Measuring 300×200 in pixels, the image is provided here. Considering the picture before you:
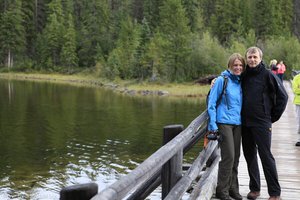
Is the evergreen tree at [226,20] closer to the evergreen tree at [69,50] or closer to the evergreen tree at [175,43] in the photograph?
the evergreen tree at [175,43]

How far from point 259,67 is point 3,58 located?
81.3 meters

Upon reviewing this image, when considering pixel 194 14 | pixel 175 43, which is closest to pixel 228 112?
pixel 175 43

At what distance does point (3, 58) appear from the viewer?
82.1 m

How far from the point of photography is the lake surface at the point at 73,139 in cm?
1471

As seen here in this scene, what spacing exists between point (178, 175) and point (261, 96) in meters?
1.59

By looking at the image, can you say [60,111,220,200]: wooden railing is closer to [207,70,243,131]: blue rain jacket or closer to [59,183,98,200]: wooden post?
[59,183,98,200]: wooden post

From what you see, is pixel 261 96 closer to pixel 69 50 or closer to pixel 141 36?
pixel 141 36

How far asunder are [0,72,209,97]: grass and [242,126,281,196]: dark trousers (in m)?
39.1

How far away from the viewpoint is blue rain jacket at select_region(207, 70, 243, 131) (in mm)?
5922

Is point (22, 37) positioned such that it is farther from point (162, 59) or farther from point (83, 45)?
point (162, 59)

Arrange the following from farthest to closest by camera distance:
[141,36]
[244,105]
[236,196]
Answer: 1. [141,36]
2. [236,196]
3. [244,105]

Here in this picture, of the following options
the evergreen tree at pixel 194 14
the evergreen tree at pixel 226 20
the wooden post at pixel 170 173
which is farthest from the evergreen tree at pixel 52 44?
the wooden post at pixel 170 173

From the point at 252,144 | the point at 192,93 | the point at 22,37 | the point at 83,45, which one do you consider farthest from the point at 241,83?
the point at 22,37

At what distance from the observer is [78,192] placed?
2793mm
